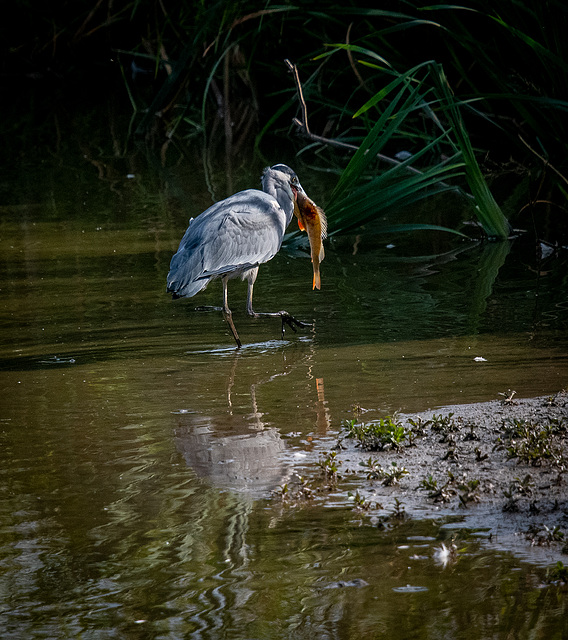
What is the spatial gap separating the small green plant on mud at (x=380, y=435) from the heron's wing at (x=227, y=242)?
7.37 feet

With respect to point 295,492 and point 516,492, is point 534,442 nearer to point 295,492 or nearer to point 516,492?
point 516,492

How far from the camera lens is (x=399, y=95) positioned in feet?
23.5

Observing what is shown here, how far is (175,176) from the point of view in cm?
1266

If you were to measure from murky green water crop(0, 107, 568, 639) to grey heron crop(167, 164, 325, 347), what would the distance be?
1.04ft

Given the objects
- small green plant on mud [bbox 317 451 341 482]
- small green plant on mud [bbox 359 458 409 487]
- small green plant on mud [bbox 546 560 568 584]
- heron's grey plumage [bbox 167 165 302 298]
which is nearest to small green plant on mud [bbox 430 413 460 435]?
small green plant on mud [bbox 359 458 409 487]

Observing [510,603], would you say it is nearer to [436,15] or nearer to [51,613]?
[51,613]

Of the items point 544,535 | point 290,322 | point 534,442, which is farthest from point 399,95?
point 544,535

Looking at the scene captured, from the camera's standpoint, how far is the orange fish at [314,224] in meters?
6.92

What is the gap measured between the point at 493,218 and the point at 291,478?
4969 millimetres

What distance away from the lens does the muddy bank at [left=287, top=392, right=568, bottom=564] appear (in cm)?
335

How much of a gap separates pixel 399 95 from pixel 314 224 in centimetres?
114

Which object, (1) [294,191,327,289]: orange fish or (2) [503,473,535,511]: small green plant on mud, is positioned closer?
(2) [503,473,535,511]: small green plant on mud

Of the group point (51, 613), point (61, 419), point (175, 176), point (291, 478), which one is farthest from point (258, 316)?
point (175, 176)

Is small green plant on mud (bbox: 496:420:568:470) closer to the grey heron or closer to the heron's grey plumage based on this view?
the grey heron
